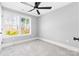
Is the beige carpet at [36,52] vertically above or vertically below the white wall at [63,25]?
below

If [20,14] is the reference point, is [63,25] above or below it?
below

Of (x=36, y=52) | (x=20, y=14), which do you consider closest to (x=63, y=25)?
(x=36, y=52)

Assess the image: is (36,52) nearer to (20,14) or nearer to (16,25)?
(16,25)

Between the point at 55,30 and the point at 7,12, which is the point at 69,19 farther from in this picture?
the point at 7,12

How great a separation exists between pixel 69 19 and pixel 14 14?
3618mm

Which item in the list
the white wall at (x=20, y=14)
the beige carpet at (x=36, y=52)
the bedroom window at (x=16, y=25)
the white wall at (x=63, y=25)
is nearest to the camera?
the beige carpet at (x=36, y=52)

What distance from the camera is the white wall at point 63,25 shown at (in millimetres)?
3059

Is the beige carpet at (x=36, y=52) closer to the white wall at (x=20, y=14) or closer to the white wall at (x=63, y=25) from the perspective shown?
the white wall at (x=63, y=25)

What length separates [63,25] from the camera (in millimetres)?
3646

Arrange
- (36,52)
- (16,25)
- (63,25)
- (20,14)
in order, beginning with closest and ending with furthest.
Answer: (36,52) < (63,25) < (16,25) < (20,14)

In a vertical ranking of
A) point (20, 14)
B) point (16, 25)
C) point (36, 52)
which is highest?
point (20, 14)

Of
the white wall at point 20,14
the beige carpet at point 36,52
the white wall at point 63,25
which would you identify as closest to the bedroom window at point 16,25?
the white wall at point 20,14

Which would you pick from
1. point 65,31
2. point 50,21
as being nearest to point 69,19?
point 65,31

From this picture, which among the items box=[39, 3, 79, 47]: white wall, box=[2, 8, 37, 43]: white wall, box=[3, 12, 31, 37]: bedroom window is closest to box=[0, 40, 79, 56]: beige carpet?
box=[39, 3, 79, 47]: white wall
